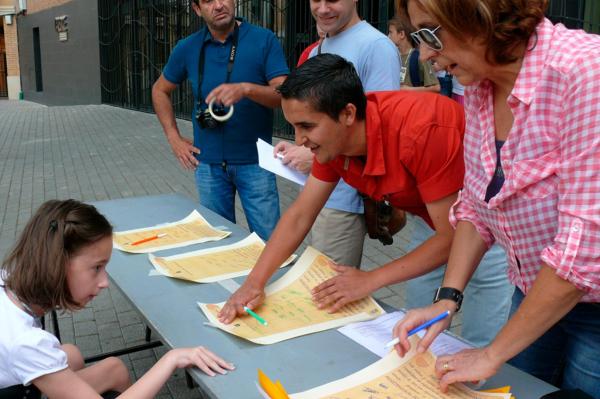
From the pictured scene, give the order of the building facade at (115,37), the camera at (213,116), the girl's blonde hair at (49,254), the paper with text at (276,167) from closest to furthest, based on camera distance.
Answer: the girl's blonde hair at (49,254)
the paper with text at (276,167)
the camera at (213,116)
the building facade at (115,37)

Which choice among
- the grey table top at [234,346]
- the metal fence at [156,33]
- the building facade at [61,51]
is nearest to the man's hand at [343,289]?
the grey table top at [234,346]

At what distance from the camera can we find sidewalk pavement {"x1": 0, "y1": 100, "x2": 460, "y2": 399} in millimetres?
3428

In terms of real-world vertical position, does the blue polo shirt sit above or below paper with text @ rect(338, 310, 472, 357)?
above

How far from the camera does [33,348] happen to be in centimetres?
149

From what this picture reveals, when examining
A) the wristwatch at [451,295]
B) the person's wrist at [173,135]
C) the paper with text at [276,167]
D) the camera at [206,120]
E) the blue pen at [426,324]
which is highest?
the camera at [206,120]

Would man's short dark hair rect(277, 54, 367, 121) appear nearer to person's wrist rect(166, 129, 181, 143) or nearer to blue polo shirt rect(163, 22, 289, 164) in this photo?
blue polo shirt rect(163, 22, 289, 164)

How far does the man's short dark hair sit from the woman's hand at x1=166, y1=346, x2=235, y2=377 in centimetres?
69

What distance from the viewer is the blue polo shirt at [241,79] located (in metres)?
3.07

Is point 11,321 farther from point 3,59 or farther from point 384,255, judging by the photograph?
point 3,59

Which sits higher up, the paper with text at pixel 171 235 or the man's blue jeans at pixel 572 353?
the man's blue jeans at pixel 572 353

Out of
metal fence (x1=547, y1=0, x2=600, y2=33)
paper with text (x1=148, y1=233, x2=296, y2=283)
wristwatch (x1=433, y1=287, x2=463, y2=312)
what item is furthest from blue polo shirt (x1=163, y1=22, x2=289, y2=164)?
metal fence (x1=547, y1=0, x2=600, y2=33)

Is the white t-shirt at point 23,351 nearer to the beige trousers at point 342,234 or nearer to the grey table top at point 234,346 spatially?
the grey table top at point 234,346

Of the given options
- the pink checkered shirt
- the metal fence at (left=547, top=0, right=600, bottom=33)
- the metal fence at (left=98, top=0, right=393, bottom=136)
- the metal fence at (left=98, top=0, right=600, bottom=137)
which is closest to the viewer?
the pink checkered shirt

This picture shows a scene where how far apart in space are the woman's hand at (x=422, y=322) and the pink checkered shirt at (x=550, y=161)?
178 mm
